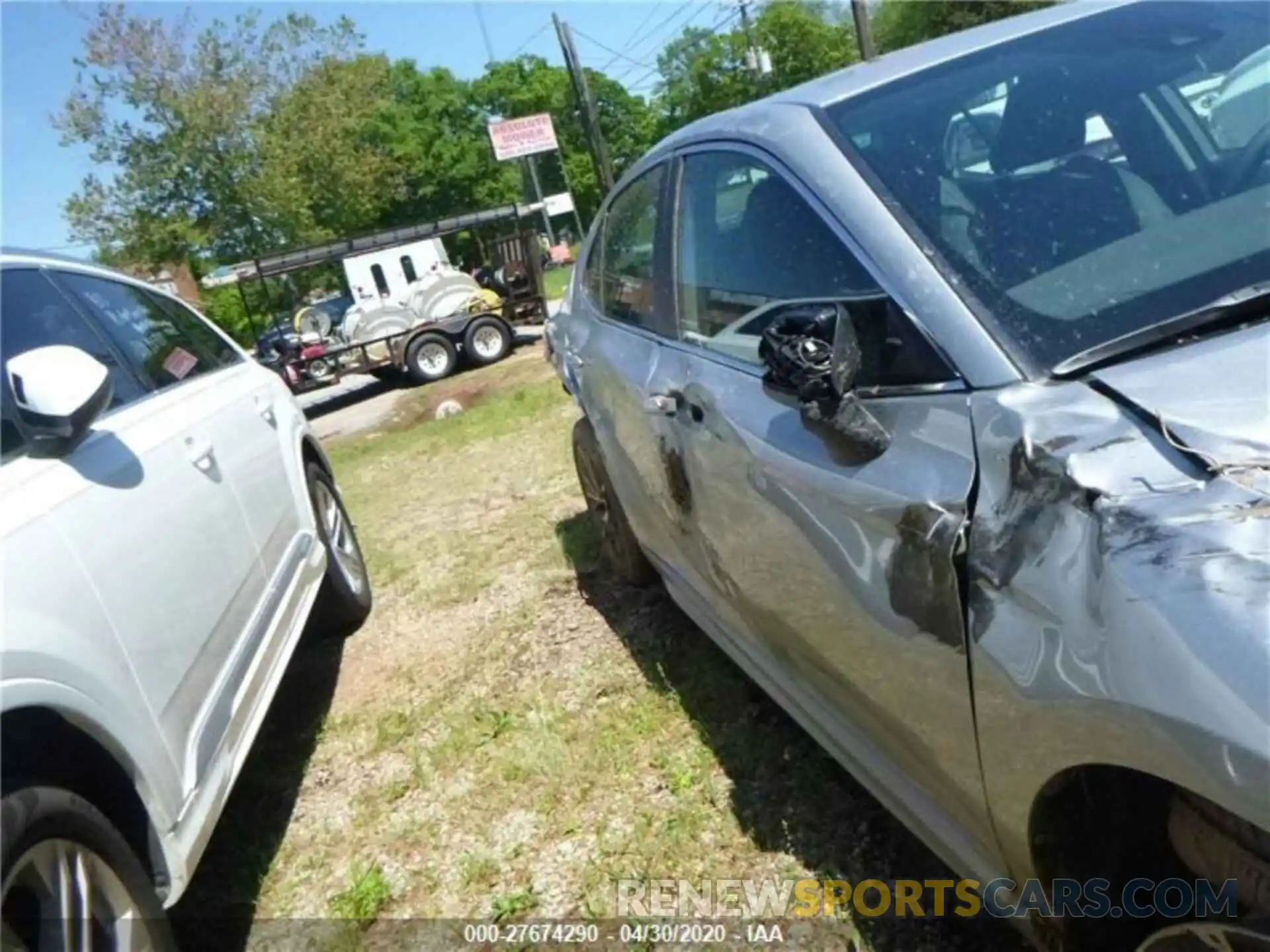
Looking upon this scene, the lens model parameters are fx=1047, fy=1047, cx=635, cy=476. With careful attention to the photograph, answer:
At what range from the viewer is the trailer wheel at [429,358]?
1480cm

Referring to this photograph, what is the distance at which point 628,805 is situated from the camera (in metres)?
2.75

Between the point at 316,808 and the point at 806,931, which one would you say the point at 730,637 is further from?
the point at 316,808

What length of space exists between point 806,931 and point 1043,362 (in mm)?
1300

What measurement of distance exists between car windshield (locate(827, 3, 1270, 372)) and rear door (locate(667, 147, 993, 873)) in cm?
17

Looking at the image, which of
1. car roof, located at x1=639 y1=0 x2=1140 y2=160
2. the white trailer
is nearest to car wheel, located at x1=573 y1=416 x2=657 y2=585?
car roof, located at x1=639 y1=0 x2=1140 y2=160

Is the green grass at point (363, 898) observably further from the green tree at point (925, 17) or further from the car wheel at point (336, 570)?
the green tree at point (925, 17)

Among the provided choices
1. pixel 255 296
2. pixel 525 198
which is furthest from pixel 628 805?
pixel 525 198

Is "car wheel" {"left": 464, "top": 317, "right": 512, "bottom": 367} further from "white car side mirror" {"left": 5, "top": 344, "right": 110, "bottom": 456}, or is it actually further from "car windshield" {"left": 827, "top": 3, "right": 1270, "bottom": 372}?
"car windshield" {"left": 827, "top": 3, "right": 1270, "bottom": 372}

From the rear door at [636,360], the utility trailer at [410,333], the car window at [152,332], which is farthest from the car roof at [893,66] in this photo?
the utility trailer at [410,333]

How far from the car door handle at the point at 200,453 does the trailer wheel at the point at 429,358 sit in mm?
12082

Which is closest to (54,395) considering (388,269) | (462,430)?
(462,430)

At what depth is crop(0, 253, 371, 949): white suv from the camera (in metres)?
1.71

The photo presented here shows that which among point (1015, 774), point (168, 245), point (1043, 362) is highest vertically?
point (168, 245)

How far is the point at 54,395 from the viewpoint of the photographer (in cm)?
209
